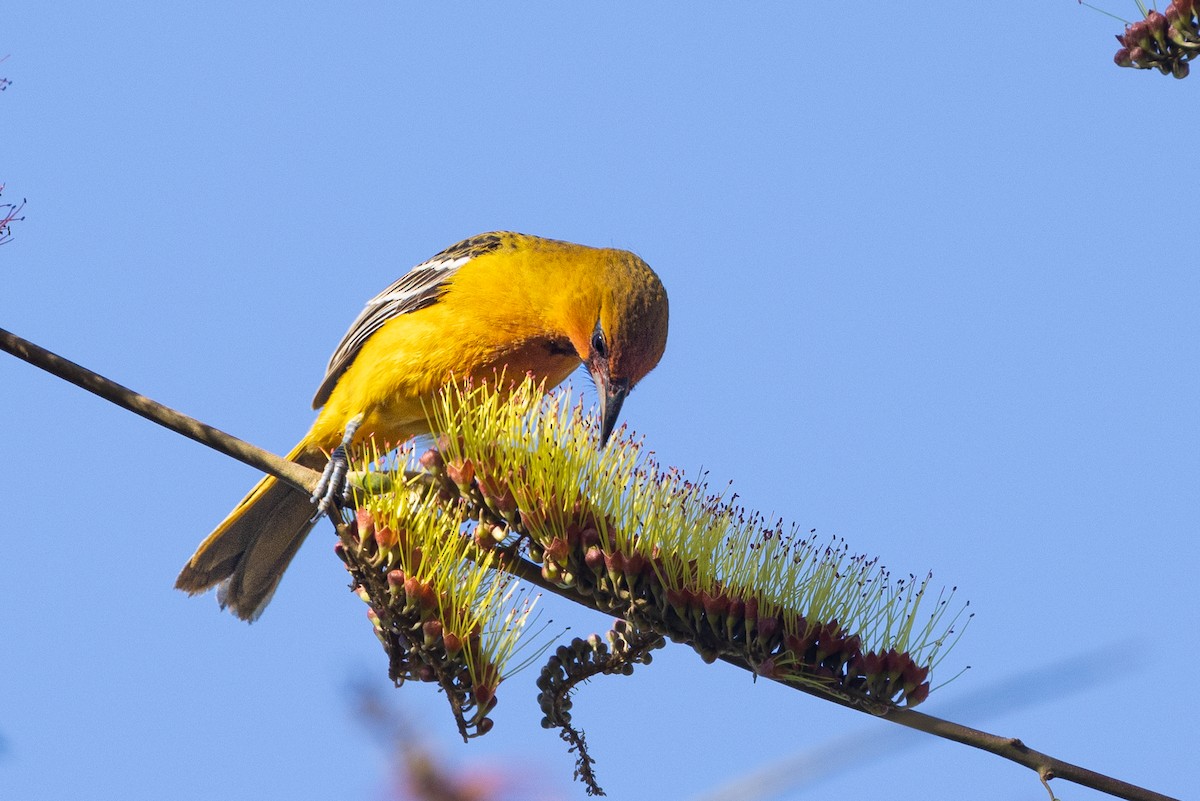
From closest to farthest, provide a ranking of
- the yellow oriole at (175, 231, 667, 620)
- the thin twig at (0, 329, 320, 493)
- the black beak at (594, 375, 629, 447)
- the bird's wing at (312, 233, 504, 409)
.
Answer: the thin twig at (0, 329, 320, 493), the black beak at (594, 375, 629, 447), the yellow oriole at (175, 231, 667, 620), the bird's wing at (312, 233, 504, 409)

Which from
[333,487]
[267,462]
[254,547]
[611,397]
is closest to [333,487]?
[333,487]

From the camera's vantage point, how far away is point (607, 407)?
536 centimetres

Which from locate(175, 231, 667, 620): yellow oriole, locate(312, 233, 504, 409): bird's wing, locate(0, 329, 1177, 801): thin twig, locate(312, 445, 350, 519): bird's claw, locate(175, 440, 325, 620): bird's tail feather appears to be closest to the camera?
locate(0, 329, 1177, 801): thin twig

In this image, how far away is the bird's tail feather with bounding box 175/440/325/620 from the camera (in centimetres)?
592

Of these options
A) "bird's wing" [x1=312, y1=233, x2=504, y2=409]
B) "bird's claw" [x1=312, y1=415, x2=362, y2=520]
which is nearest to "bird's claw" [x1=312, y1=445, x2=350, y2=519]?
"bird's claw" [x1=312, y1=415, x2=362, y2=520]

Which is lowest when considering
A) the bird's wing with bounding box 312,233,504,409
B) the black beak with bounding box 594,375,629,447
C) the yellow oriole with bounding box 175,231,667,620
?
the black beak with bounding box 594,375,629,447

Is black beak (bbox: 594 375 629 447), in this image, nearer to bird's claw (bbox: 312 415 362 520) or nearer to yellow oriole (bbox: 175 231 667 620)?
yellow oriole (bbox: 175 231 667 620)

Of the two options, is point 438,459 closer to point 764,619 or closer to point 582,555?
point 582,555

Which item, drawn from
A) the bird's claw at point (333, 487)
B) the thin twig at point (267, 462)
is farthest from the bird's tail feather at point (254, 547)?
the thin twig at point (267, 462)

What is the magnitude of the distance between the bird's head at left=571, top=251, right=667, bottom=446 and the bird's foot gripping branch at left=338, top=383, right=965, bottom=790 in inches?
57.0

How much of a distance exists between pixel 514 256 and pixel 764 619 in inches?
122

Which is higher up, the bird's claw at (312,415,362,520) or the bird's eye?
the bird's eye

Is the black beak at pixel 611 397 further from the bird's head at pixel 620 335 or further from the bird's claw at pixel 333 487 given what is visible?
the bird's claw at pixel 333 487

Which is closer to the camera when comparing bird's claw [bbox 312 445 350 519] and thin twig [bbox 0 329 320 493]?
thin twig [bbox 0 329 320 493]
